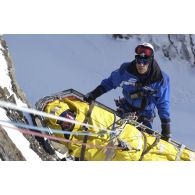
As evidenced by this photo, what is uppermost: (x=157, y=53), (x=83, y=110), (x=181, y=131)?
(x=157, y=53)

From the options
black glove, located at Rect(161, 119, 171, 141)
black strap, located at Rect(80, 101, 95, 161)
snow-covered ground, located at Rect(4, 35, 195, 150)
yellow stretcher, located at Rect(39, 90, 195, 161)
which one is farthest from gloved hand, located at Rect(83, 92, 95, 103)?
snow-covered ground, located at Rect(4, 35, 195, 150)

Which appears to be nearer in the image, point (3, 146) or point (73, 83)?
point (3, 146)

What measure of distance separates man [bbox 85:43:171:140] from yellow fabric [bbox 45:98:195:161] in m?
0.30

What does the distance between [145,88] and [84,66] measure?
7.37 meters

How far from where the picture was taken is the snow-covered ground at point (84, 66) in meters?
11.3

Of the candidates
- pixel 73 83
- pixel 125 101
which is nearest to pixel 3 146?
pixel 125 101

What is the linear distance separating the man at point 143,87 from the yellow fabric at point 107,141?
299 millimetres

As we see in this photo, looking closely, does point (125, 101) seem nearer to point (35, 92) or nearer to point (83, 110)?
point (83, 110)

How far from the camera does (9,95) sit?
5.25 m

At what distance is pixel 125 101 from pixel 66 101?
0.94m

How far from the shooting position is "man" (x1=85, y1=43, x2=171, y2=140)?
5812mm

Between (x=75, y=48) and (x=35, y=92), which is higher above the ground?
(x=75, y=48)
